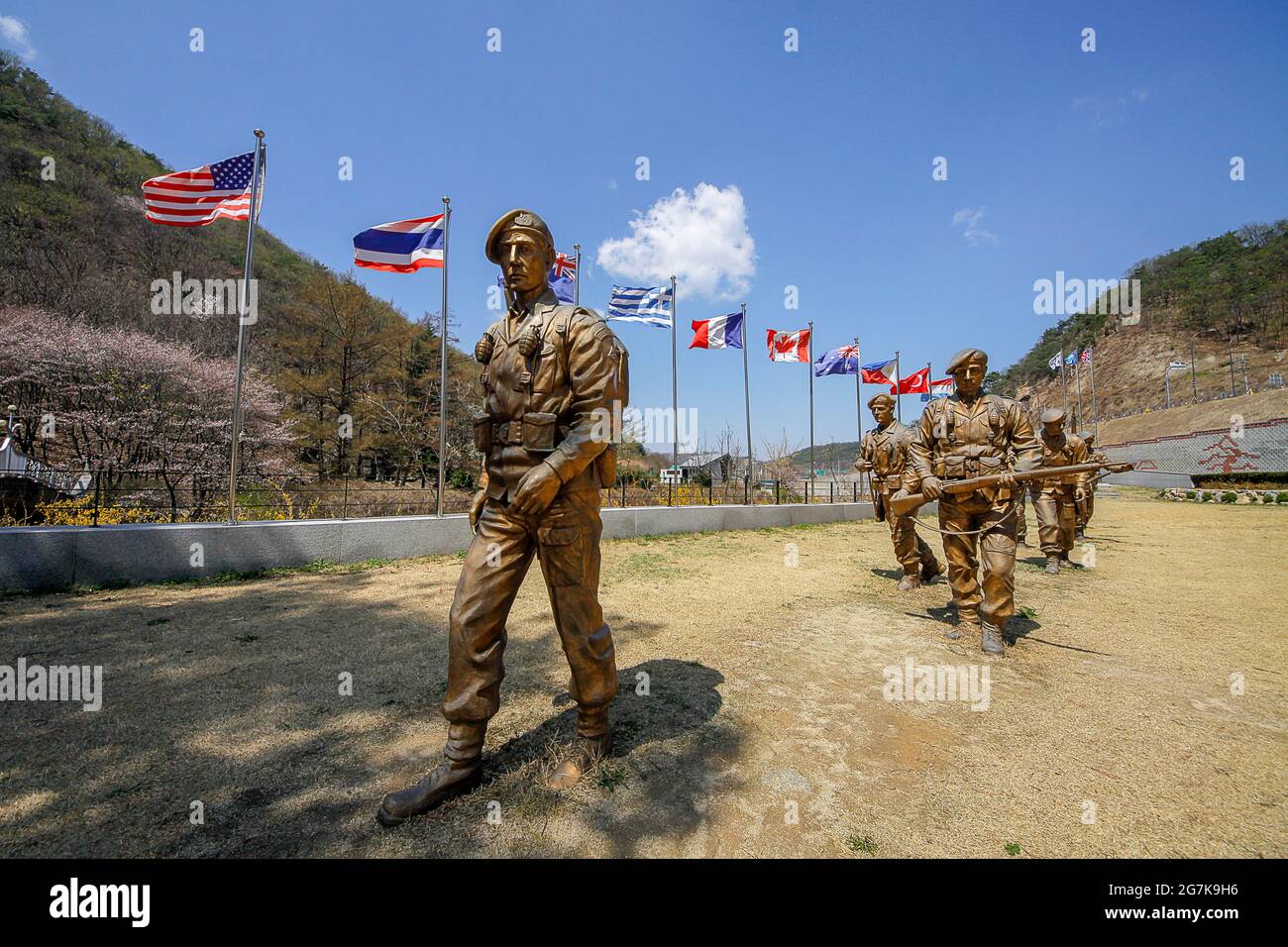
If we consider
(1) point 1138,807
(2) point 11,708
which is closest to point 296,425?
(2) point 11,708

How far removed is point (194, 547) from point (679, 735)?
7752 millimetres

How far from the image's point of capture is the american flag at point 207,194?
7.95m

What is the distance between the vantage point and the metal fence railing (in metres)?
8.28

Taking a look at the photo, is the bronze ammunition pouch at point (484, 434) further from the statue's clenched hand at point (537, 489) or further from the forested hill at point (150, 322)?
the forested hill at point (150, 322)

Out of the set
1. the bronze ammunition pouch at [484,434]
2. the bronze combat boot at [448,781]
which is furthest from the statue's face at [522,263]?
the bronze combat boot at [448,781]

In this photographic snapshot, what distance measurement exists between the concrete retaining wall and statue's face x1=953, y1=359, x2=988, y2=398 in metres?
8.24

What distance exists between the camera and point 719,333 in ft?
53.0

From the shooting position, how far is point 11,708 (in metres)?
3.36

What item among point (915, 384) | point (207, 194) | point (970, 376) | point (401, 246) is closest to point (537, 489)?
point (970, 376)

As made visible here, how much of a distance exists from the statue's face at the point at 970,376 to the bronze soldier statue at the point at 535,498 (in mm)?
4188

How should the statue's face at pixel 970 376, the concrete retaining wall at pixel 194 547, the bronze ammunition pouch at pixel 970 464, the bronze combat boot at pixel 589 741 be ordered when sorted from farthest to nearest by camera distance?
the concrete retaining wall at pixel 194 547 < the statue's face at pixel 970 376 < the bronze ammunition pouch at pixel 970 464 < the bronze combat boot at pixel 589 741

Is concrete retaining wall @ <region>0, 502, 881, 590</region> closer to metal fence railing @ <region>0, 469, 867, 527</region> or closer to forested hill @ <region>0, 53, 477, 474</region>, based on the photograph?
metal fence railing @ <region>0, 469, 867, 527</region>

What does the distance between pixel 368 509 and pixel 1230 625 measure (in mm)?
14258
